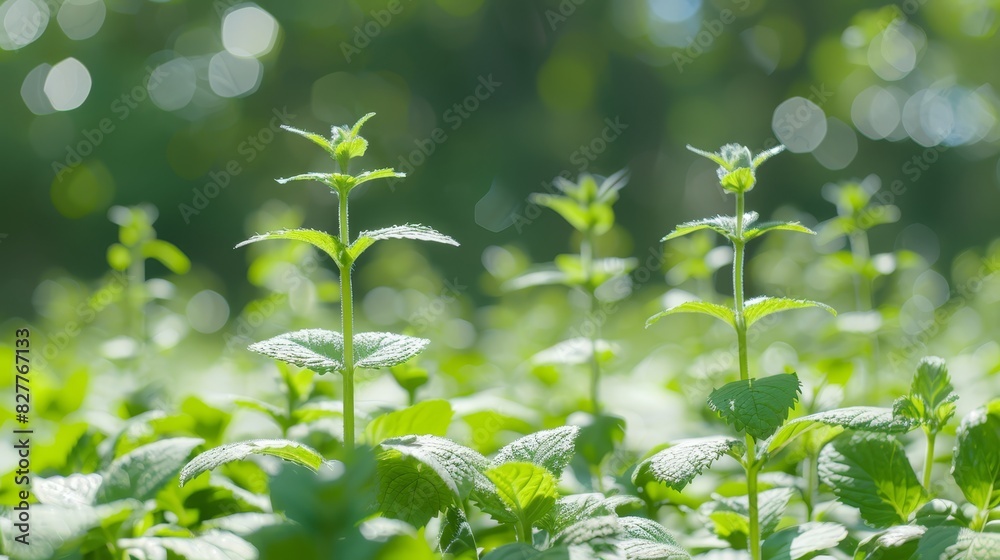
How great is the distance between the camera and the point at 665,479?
927 mm

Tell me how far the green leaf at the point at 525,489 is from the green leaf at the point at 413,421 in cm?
25

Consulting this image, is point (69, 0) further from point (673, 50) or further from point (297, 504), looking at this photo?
point (297, 504)

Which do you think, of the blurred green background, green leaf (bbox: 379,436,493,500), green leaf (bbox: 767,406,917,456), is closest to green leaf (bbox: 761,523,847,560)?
green leaf (bbox: 767,406,917,456)

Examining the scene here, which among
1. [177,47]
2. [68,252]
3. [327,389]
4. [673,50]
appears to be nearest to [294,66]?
[177,47]

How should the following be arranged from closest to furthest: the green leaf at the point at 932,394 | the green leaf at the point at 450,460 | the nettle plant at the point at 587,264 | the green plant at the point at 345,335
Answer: the green leaf at the point at 450,460 → the green plant at the point at 345,335 → the green leaf at the point at 932,394 → the nettle plant at the point at 587,264

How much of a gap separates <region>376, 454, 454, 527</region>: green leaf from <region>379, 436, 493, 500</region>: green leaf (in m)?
0.04

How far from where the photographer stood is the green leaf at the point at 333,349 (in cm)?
95

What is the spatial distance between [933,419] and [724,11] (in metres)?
10.1

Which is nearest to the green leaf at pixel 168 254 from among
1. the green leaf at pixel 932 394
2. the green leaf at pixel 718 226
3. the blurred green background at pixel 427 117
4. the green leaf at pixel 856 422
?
the green leaf at pixel 718 226

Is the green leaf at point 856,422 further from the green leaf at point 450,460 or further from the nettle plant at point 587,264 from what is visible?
the nettle plant at point 587,264

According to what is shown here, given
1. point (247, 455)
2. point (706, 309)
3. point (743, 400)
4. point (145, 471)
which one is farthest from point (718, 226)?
point (145, 471)

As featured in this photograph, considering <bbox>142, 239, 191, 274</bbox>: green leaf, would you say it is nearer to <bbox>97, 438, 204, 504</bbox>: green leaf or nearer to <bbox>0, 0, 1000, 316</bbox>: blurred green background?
<bbox>97, 438, 204, 504</bbox>: green leaf

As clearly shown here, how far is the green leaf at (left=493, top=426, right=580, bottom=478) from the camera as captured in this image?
1.01 meters

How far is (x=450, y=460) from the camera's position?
2.97 feet
